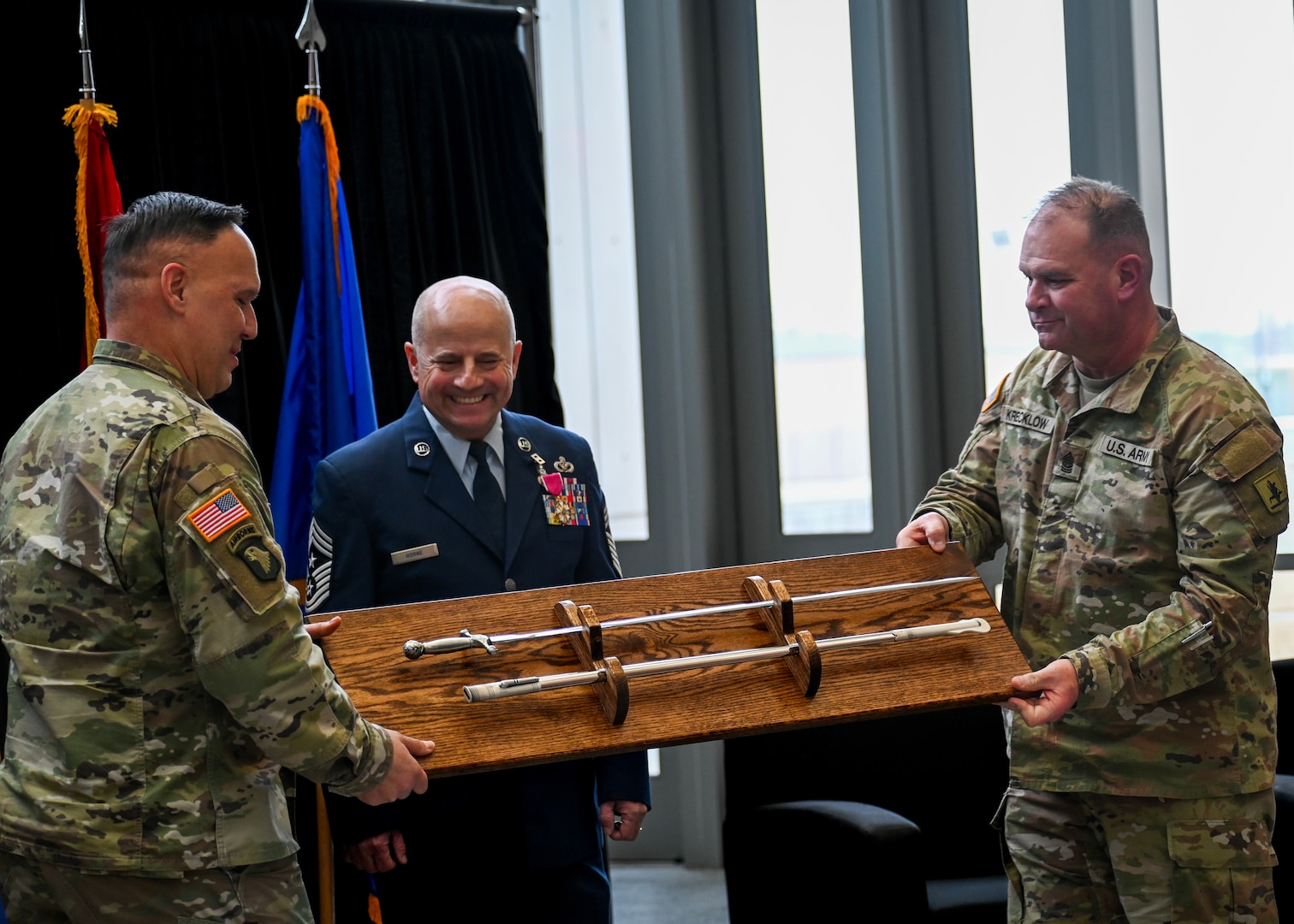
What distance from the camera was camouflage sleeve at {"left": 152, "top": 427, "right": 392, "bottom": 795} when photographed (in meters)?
1.67

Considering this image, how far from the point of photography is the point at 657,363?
4.12 meters

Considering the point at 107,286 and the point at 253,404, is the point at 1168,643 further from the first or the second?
the point at 253,404

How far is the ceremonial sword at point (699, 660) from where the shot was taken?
1884 millimetres

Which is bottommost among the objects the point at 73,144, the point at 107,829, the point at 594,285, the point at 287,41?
the point at 107,829

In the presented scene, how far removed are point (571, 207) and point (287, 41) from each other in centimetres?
128

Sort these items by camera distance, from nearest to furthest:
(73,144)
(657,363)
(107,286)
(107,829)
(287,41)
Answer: (107,829) → (107,286) → (73,144) → (287,41) → (657,363)

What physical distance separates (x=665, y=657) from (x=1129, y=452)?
86 centimetres

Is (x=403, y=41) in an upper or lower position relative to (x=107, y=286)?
upper

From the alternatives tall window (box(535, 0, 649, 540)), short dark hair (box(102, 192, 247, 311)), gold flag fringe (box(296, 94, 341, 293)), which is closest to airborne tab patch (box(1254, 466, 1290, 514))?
short dark hair (box(102, 192, 247, 311))

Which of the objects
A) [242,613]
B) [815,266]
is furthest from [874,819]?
[815,266]

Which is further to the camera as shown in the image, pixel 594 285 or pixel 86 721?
pixel 594 285

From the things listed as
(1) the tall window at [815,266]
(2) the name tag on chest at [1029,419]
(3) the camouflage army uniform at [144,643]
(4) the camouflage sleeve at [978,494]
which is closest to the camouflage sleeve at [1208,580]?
(2) the name tag on chest at [1029,419]

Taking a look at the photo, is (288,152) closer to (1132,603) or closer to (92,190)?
(92,190)

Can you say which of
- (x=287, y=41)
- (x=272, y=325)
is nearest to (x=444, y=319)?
(x=272, y=325)
